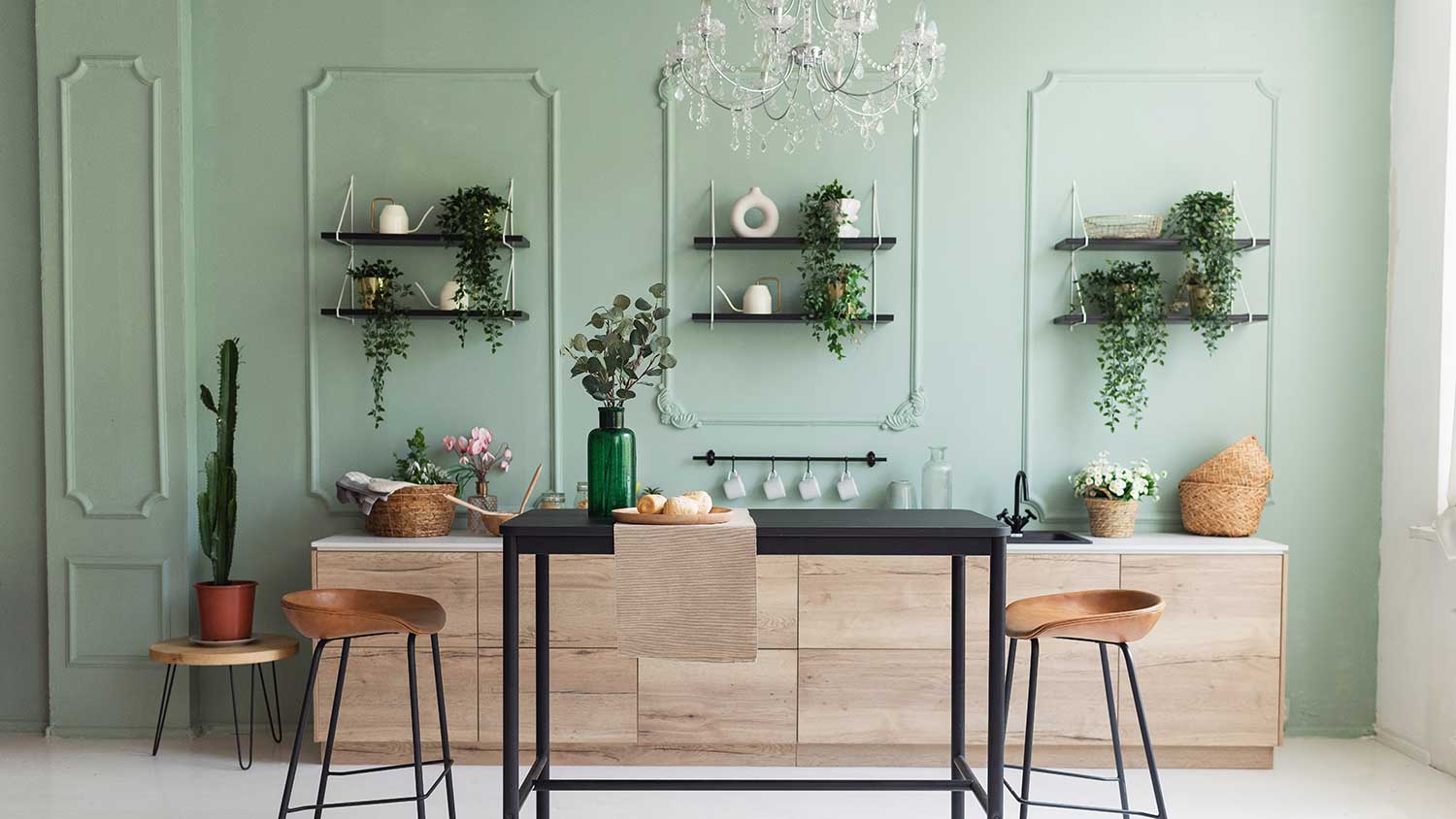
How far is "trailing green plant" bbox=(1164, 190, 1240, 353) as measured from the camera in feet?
13.3

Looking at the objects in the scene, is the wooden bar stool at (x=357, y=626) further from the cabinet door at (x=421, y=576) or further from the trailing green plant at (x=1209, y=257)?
the trailing green plant at (x=1209, y=257)

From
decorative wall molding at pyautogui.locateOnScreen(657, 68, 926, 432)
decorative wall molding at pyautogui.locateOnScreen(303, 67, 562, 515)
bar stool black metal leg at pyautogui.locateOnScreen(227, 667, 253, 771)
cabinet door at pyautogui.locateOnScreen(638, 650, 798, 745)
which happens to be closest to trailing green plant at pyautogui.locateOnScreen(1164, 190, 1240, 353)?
decorative wall molding at pyautogui.locateOnScreen(657, 68, 926, 432)

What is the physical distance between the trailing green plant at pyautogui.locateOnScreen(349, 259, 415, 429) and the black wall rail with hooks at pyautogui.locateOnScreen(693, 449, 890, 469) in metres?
1.24

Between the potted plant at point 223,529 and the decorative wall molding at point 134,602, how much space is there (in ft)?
1.15

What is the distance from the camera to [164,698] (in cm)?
404

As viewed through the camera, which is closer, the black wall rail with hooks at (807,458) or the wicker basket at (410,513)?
the wicker basket at (410,513)

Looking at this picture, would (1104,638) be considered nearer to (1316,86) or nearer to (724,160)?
(724,160)

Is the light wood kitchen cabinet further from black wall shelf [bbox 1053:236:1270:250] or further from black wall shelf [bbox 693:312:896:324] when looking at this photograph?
black wall shelf [bbox 1053:236:1270:250]

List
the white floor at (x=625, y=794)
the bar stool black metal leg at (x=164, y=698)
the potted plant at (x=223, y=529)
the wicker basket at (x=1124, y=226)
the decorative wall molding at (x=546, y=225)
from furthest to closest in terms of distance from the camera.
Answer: the decorative wall molding at (x=546, y=225) → the wicker basket at (x=1124, y=226) → the bar stool black metal leg at (x=164, y=698) → the potted plant at (x=223, y=529) → the white floor at (x=625, y=794)

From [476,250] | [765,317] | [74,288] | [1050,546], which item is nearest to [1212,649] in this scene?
[1050,546]

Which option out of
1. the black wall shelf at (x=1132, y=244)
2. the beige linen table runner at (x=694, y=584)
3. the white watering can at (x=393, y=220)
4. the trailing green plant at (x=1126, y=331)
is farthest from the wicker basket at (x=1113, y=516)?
the white watering can at (x=393, y=220)

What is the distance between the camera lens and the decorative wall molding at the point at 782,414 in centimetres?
426

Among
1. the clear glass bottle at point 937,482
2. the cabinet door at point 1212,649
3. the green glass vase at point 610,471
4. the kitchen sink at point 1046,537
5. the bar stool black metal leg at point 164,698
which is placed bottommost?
the bar stool black metal leg at point 164,698

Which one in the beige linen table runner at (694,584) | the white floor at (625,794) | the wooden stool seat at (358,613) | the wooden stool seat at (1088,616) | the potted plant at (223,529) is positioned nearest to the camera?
the beige linen table runner at (694,584)
